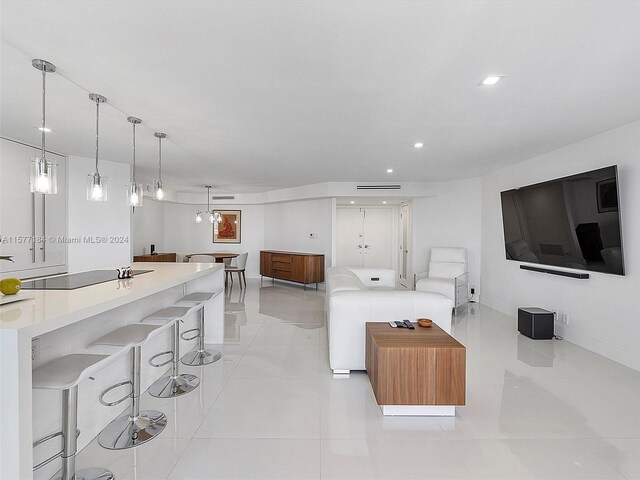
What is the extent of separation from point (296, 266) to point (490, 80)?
613 centimetres

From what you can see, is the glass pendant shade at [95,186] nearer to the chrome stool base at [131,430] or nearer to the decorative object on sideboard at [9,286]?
the decorative object on sideboard at [9,286]

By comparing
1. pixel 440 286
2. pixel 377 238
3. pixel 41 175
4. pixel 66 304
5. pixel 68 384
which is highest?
pixel 41 175

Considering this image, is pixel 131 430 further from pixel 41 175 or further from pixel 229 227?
pixel 229 227

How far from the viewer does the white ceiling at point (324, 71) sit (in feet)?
5.77

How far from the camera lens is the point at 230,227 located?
9828 millimetres

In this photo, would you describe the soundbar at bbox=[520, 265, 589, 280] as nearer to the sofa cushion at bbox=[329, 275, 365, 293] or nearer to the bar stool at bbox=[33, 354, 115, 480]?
the sofa cushion at bbox=[329, 275, 365, 293]

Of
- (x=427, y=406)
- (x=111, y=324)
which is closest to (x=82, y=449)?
(x=111, y=324)

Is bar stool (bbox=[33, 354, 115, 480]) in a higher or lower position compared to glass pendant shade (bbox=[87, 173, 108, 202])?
lower

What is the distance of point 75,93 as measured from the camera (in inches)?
108

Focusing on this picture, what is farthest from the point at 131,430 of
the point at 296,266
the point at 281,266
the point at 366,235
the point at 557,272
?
the point at 366,235

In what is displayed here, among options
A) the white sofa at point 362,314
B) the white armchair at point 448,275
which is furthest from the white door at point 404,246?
the white sofa at point 362,314

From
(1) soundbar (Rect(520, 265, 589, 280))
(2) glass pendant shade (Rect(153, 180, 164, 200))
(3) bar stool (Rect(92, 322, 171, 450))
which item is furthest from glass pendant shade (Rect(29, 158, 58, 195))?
(1) soundbar (Rect(520, 265, 589, 280))

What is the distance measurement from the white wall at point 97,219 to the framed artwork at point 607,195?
20.2ft

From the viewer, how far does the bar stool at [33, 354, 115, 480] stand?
153cm
